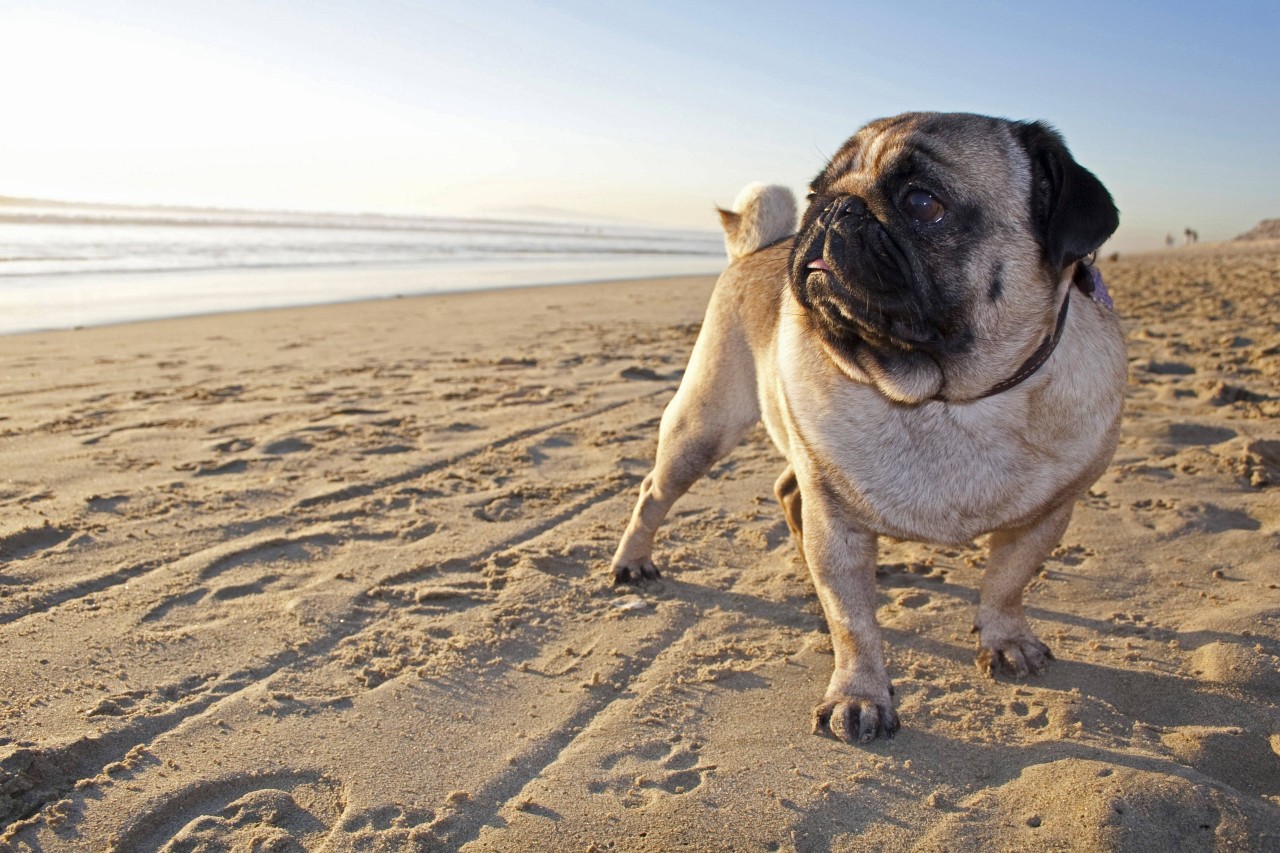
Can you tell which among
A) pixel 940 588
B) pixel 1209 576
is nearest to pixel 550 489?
pixel 940 588

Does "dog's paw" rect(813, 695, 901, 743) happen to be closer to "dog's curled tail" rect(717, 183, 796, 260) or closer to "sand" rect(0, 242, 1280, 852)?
"sand" rect(0, 242, 1280, 852)

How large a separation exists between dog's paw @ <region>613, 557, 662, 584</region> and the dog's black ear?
192cm

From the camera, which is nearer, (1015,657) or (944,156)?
(944,156)

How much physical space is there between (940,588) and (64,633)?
3.12 m

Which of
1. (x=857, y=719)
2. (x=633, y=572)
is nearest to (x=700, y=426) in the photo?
(x=633, y=572)

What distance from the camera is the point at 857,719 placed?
2703mm

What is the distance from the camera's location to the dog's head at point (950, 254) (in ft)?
8.30

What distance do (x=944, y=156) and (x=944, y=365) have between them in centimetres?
58

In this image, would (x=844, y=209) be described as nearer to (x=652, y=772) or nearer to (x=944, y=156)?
(x=944, y=156)

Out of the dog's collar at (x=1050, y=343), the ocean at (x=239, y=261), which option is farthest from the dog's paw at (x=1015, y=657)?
the ocean at (x=239, y=261)

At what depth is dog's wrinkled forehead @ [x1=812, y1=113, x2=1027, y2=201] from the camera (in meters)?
2.60

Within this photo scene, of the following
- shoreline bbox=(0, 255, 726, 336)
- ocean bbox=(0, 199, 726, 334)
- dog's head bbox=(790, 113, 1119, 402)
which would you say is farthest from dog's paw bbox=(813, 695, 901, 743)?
ocean bbox=(0, 199, 726, 334)

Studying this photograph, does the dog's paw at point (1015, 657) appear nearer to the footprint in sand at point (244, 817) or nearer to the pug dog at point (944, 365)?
the pug dog at point (944, 365)

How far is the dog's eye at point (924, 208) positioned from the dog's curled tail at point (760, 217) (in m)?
1.59
